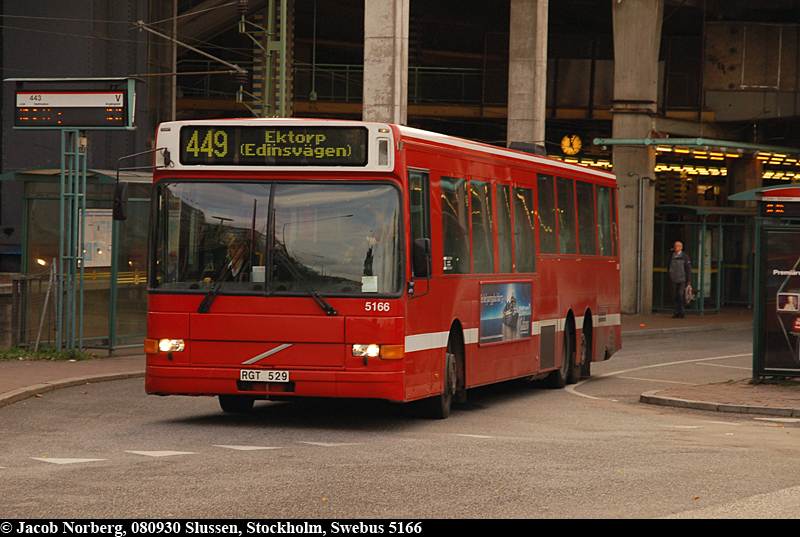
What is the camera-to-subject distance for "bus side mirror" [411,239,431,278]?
10.8m

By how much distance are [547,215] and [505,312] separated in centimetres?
198

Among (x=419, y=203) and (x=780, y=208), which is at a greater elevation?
(x=780, y=208)

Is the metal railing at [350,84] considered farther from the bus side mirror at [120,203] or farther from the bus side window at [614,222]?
the bus side mirror at [120,203]

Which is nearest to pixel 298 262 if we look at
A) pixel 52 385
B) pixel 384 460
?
pixel 384 460

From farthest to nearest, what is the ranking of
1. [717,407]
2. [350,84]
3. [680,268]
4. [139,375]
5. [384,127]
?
[350,84] → [680,268] → [139,375] → [717,407] → [384,127]

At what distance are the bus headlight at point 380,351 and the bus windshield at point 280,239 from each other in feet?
1.58

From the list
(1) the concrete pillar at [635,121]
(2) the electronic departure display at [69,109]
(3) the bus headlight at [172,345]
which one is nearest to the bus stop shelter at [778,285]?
(3) the bus headlight at [172,345]

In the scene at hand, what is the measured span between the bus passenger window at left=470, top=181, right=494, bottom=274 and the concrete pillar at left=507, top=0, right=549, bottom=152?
16029 mm

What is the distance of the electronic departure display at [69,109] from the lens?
56.9 ft

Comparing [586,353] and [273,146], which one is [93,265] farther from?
[273,146]

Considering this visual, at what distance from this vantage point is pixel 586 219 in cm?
1672

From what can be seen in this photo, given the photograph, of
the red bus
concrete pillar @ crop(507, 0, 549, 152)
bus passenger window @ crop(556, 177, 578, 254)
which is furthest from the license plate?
concrete pillar @ crop(507, 0, 549, 152)

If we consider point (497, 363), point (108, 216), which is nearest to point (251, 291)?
point (497, 363)

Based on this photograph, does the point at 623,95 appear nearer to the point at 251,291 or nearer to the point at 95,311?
the point at 95,311
